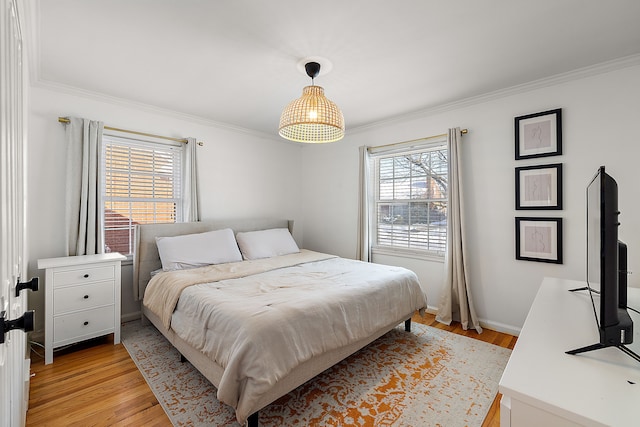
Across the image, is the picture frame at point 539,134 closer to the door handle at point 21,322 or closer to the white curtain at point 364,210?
the white curtain at point 364,210

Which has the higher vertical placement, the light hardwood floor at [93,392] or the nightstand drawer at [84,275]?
the nightstand drawer at [84,275]

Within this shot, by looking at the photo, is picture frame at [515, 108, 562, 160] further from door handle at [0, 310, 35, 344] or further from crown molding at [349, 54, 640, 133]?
door handle at [0, 310, 35, 344]

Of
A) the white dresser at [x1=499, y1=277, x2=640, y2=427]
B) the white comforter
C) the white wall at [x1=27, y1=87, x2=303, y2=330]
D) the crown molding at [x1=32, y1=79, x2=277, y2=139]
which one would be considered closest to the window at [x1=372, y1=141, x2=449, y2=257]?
the white comforter

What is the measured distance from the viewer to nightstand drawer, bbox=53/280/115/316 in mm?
2336

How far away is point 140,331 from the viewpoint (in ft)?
9.48

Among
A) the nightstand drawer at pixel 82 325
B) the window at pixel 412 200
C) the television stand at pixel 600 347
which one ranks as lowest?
the nightstand drawer at pixel 82 325

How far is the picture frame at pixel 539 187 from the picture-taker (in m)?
2.57

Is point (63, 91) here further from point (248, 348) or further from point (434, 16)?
point (434, 16)

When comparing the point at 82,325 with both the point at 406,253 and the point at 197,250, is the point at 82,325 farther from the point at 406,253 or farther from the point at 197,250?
the point at 406,253

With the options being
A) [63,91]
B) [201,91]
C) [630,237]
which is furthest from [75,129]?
[630,237]

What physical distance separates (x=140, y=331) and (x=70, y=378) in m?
0.79

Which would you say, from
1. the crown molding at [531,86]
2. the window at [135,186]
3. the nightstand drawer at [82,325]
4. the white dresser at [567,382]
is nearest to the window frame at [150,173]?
the window at [135,186]

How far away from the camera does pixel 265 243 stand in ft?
12.1

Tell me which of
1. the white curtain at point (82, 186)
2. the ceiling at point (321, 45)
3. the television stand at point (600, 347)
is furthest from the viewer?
the white curtain at point (82, 186)
